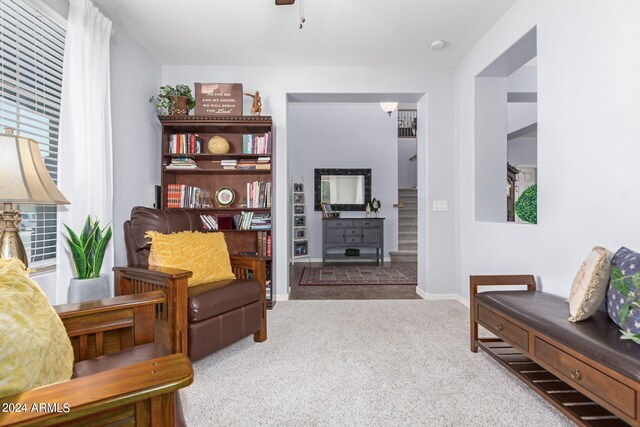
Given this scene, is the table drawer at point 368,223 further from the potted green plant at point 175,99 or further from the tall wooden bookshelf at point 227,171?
the potted green plant at point 175,99

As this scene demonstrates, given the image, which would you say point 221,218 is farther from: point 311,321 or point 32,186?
point 32,186

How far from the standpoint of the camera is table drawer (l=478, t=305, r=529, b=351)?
1.60 metres

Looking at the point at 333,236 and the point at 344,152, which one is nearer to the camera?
the point at 333,236

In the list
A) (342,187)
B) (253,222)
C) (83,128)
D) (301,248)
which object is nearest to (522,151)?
(342,187)

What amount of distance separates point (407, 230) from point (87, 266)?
228 inches

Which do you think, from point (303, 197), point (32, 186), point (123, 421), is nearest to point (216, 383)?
point (123, 421)

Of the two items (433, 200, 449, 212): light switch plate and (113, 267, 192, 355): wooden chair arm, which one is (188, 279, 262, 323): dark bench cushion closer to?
(113, 267, 192, 355): wooden chair arm

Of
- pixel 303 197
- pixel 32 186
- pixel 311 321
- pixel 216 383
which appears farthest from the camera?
pixel 303 197

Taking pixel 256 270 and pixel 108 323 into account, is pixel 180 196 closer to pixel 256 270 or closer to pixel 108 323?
pixel 256 270

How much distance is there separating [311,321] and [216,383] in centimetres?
113

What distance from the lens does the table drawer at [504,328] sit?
1598 mm

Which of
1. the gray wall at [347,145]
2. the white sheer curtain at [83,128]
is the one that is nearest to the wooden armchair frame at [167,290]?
the white sheer curtain at [83,128]

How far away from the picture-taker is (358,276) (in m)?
4.71

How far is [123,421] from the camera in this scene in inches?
29.6
